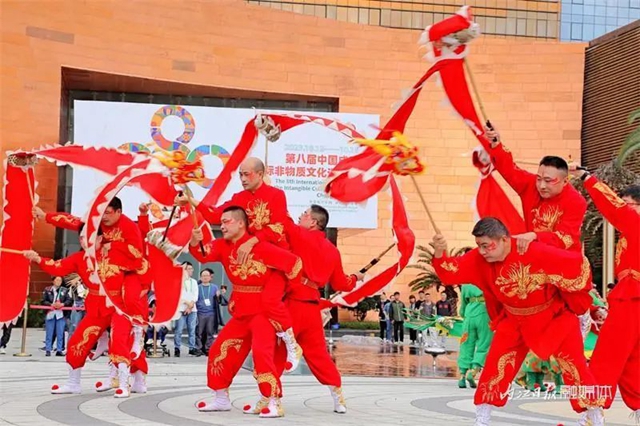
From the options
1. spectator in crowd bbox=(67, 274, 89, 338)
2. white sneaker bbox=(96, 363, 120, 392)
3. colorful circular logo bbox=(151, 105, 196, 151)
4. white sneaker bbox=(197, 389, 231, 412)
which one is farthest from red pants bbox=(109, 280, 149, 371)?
colorful circular logo bbox=(151, 105, 196, 151)

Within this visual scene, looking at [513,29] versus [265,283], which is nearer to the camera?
[265,283]

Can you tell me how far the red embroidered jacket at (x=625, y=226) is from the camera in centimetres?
665

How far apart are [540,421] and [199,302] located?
28.9 ft

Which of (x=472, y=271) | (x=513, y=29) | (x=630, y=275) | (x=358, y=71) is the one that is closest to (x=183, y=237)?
(x=472, y=271)

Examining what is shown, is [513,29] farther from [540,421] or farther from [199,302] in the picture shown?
[540,421]

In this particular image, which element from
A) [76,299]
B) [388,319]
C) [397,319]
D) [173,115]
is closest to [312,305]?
[76,299]

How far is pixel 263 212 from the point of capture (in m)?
7.33

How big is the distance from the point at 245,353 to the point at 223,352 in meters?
0.17

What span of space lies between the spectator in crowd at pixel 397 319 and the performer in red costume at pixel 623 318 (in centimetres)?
1516

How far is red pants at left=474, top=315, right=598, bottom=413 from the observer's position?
19.6ft

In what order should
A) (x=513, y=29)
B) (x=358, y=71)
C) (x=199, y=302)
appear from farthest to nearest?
1. (x=513, y=29)
2. (x=358, y=71)
3. (x=199, y=302)

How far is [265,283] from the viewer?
720 centimetres

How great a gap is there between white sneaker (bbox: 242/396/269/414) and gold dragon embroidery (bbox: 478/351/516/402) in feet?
5.65

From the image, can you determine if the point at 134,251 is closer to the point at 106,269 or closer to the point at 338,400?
the point at 106,269
